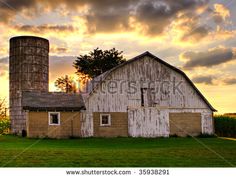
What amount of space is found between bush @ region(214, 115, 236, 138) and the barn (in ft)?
14.7

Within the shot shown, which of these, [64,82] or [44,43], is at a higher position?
[44,43]

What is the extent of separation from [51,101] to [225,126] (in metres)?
11.9

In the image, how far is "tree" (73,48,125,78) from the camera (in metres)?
18.1

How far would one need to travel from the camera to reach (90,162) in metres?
8.35

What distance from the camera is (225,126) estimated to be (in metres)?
27.2

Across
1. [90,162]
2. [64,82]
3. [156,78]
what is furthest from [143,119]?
[90,162]

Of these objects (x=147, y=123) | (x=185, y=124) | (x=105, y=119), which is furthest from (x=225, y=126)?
(x=105, y=119)

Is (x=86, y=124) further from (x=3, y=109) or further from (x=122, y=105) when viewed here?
(x=3, y=109)

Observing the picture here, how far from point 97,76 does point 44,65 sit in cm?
379

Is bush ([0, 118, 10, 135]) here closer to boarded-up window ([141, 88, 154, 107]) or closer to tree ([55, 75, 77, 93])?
tree ([55, 75, 77, 93])

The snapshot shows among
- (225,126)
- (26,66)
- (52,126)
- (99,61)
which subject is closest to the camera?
(52,126)

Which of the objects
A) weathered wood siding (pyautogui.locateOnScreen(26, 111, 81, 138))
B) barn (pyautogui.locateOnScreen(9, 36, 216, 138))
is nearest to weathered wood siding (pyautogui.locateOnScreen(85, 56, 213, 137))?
barn (pyautogui.locateOnScreen(9, 36, 216, 138))
